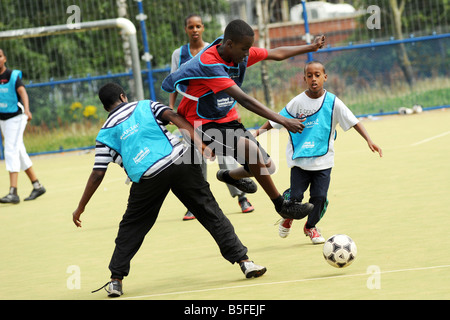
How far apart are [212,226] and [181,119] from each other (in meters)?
0.84

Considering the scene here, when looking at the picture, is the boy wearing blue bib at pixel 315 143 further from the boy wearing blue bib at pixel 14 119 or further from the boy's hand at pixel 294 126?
the boy wearing blue bib at pixel 14 119

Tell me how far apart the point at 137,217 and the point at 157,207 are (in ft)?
0.55

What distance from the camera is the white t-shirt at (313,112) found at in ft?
23.2

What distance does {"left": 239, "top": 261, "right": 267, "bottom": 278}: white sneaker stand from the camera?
5.91 metres

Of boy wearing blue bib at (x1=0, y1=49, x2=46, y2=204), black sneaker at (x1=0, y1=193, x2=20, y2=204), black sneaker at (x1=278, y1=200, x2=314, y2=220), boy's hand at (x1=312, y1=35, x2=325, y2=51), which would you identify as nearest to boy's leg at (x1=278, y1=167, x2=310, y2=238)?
black sneaker at (x1=278, y1=200, x2=314, y2=220)

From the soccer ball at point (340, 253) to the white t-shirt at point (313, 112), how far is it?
1244 millimetres

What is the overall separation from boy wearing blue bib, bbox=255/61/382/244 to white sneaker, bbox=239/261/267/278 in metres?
1.15

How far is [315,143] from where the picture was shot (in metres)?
7.08
